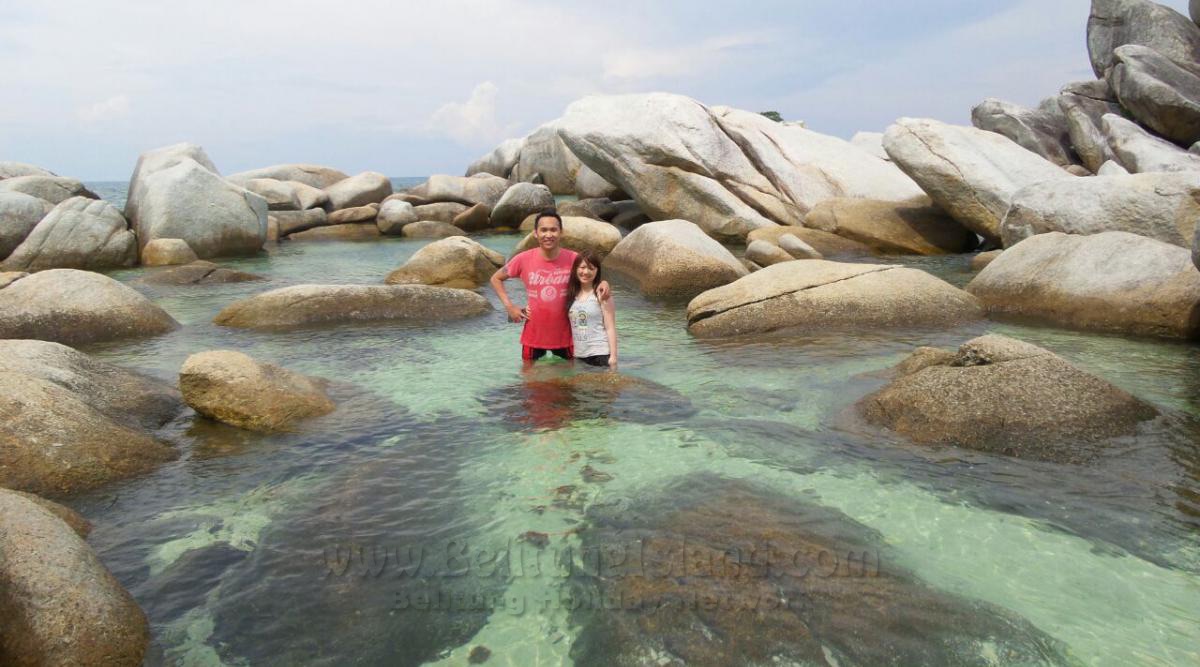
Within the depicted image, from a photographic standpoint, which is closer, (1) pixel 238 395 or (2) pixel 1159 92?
(1) pixel 238 395

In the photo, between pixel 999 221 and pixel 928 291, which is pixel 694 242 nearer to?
pixel 928 291

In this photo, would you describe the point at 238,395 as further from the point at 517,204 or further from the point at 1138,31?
the point at 1138,31

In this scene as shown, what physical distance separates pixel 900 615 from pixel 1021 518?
146 cm

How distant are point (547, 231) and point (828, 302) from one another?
4557 millimetres

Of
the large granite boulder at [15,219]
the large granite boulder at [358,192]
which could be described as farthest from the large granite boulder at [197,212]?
the large granite boulder at [358,192]

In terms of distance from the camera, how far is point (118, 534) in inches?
170

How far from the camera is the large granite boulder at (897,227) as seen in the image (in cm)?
1742

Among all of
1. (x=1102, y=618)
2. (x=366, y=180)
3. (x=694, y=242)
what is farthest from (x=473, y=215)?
(x=1102, y=618)

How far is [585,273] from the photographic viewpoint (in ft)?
23.1

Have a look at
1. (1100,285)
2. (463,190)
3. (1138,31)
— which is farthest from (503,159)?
(1100,285)

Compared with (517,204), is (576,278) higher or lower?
higher

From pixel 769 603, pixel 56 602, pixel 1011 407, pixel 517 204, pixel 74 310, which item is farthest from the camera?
pixel 517 204

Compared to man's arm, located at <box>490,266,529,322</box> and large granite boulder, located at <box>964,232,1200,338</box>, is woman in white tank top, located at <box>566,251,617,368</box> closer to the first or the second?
man's arm, located at <box>490,266,529,322</box>

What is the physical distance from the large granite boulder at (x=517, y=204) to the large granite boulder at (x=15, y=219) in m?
12.1
